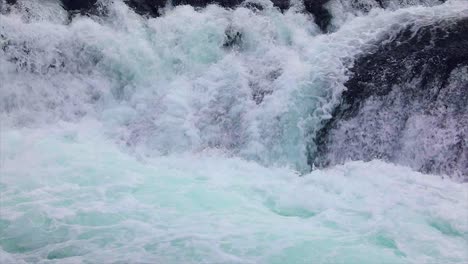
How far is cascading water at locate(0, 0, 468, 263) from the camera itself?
639cm

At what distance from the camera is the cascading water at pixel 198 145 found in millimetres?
6391

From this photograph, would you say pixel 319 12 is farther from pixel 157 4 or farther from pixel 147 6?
pixel 147 6

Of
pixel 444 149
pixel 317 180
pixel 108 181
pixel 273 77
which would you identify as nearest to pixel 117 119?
pixel 108 181

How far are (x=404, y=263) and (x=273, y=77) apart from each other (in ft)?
16.6

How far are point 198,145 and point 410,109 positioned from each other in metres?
3.61

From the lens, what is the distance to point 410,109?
27.5 ft

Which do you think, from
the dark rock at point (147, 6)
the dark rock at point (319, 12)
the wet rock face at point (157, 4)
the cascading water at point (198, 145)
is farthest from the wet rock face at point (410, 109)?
the dark rock at point (147, 6)

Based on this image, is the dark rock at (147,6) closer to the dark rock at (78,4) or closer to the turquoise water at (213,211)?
the dark rock at (78,4)

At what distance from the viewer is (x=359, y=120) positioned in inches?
342

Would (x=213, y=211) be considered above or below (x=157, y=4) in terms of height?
below

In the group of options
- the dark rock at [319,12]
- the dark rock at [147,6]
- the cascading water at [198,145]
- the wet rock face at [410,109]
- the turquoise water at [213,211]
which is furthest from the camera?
the dark rock at [319,12]

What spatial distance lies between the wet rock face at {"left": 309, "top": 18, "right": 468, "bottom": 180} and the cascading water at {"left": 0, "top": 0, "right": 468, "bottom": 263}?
0.27m

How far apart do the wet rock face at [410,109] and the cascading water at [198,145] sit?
269 millimetres

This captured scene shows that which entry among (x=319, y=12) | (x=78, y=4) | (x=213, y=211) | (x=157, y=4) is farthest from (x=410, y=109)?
(x=78, y=4)
